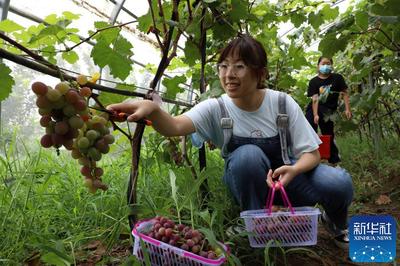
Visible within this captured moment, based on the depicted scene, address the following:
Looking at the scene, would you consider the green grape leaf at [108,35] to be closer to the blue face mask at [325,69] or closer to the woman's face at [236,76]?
the woman's face at [236,76]

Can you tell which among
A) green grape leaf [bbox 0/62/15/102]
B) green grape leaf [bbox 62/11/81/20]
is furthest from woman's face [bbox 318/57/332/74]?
green grape leaf [bbox 0/62/15/102]

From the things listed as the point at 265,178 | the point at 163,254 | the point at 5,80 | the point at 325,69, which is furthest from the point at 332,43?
the point at 325,69

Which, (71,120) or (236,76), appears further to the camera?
(236,76)

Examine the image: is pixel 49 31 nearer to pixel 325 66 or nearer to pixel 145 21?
pixel 145 21

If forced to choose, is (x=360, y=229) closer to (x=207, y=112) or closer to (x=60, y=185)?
(x=207, y=112)

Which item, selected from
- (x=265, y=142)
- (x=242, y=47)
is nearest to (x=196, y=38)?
(x=242, y=47)

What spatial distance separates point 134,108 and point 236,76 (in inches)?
25.1

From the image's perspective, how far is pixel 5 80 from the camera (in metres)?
1.07

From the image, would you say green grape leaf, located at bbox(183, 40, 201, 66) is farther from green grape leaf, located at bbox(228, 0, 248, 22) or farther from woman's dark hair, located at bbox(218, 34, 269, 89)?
woman's dark hair, located at bbox(218, 34, 269, 89)

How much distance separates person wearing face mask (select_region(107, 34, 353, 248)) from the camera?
1.57 meters

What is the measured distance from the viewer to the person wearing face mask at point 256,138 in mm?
1571

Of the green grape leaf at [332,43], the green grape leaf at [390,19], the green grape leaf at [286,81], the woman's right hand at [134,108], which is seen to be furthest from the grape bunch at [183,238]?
the green grape leaf at [286,81]

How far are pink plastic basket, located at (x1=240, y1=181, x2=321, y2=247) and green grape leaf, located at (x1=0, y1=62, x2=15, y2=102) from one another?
2.97 feet

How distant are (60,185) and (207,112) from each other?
1089 mm
